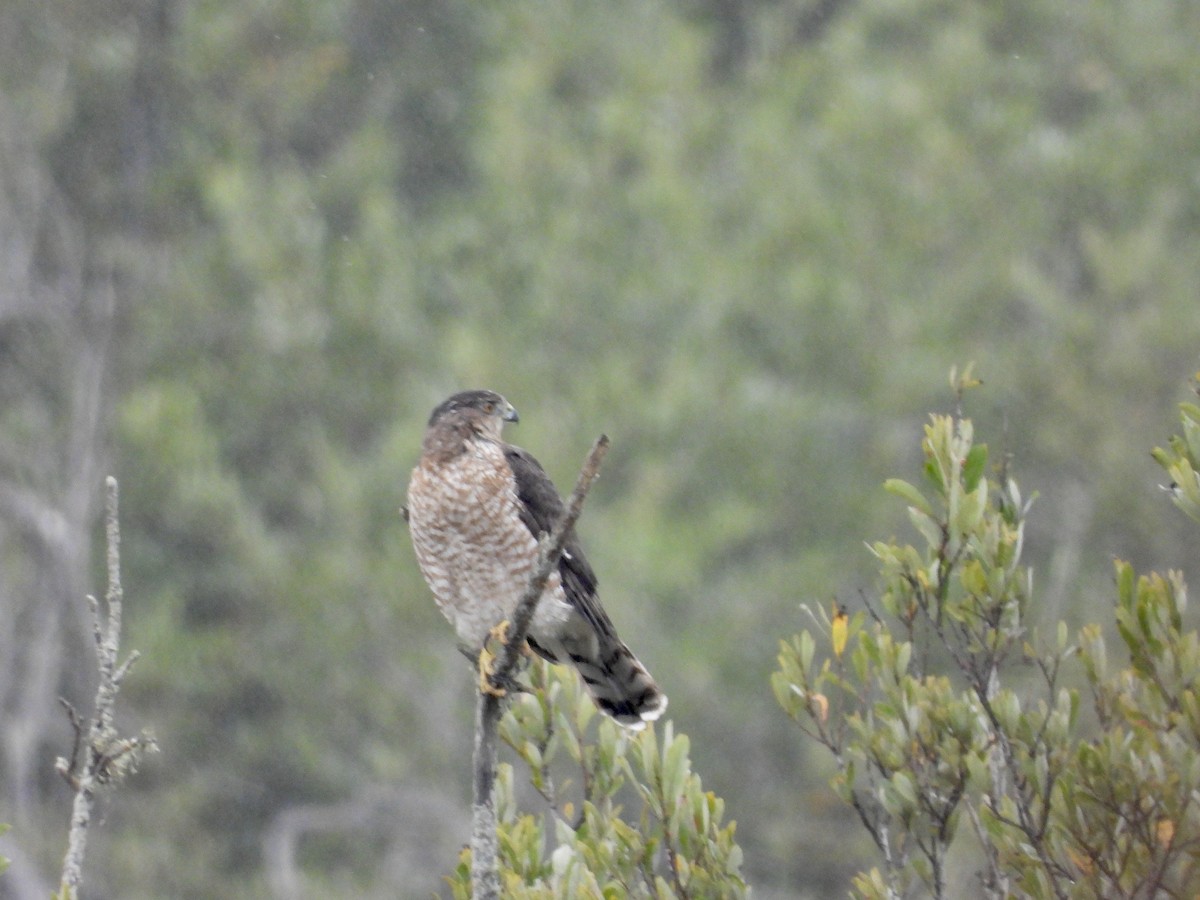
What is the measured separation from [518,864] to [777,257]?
13.8 meters

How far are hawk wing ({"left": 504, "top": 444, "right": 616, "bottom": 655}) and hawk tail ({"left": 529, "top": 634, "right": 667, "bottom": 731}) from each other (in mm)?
63

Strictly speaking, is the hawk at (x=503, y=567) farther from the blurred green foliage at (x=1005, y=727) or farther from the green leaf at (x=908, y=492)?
the green leaf at (x=908, y=492)

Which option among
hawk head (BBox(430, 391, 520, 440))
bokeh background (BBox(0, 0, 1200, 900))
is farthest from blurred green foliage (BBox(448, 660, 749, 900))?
bokeh background (BBox(0, 0, 1200, 900))

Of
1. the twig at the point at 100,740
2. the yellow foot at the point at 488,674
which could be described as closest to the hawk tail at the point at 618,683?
the yellow foot at the point at 488,674

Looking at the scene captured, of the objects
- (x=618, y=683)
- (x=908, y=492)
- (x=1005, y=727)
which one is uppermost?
(x=618, y=683)

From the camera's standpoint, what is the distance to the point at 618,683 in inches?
226

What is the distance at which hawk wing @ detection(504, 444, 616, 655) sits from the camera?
5758mm

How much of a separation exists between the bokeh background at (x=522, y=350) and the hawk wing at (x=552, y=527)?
26.2ft

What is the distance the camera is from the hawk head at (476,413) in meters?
6.08

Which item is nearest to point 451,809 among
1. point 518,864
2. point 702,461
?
point 702,461

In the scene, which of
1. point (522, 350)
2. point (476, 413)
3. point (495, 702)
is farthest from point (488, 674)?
point (522, 350)

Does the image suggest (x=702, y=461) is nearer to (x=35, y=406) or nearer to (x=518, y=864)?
(x=35, y=406)

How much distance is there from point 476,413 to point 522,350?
10.7 m

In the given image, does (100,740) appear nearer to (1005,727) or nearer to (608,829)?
(608,829)
